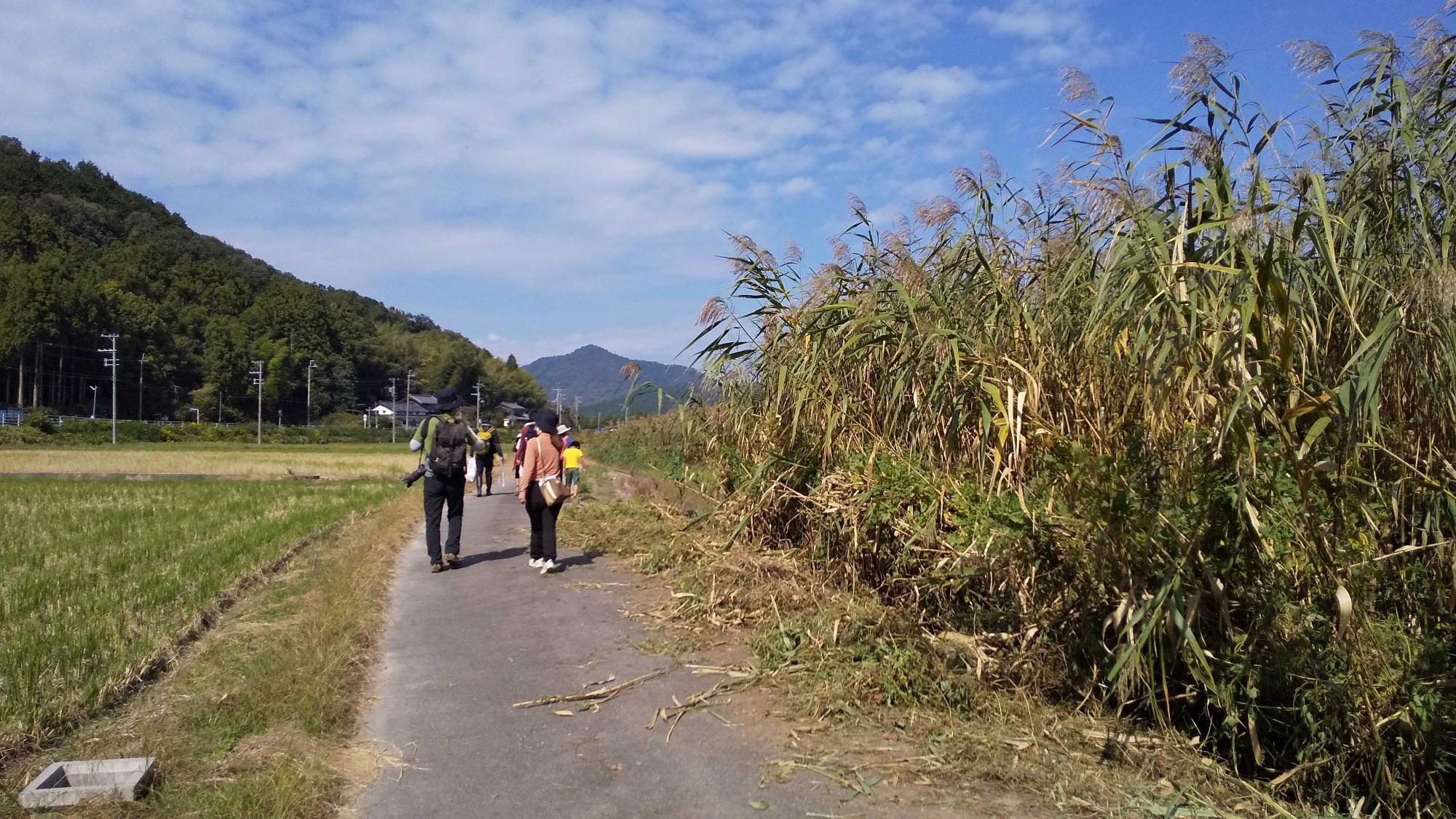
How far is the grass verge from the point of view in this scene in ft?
12.1

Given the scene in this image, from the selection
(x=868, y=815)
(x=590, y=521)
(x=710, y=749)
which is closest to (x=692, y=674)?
(x=710, y=749)

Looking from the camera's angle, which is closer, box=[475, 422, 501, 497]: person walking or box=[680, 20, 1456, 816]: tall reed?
box=[680, 20, 1456, 816]: tall reed

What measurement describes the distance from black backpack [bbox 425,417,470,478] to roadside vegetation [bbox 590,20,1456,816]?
16.1 ft

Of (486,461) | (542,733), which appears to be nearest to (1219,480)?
(542,733)

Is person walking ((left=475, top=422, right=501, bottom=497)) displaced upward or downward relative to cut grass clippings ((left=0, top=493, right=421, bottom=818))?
upward

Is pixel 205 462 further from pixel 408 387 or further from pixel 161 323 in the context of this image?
pixel 408 387

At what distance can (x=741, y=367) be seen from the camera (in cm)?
820

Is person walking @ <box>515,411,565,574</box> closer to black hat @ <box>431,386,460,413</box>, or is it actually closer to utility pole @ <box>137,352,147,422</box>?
black hat @ <box>431,386,460,413</box>

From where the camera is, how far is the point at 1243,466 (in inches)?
157

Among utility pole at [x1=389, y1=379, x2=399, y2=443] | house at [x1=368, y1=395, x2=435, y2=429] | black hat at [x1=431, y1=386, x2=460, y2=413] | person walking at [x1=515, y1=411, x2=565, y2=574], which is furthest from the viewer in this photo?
house at [x1=368, y1=395, x2=435, y2=429]

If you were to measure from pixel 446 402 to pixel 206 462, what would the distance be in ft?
120

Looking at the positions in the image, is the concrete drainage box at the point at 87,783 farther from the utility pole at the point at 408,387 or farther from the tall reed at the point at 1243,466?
the utility pole at the point at 408,387

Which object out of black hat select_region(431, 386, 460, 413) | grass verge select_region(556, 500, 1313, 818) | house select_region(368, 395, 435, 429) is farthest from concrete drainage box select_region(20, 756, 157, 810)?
house select_region(368, 395, 435, 429)

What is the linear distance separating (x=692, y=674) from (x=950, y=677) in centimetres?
164
